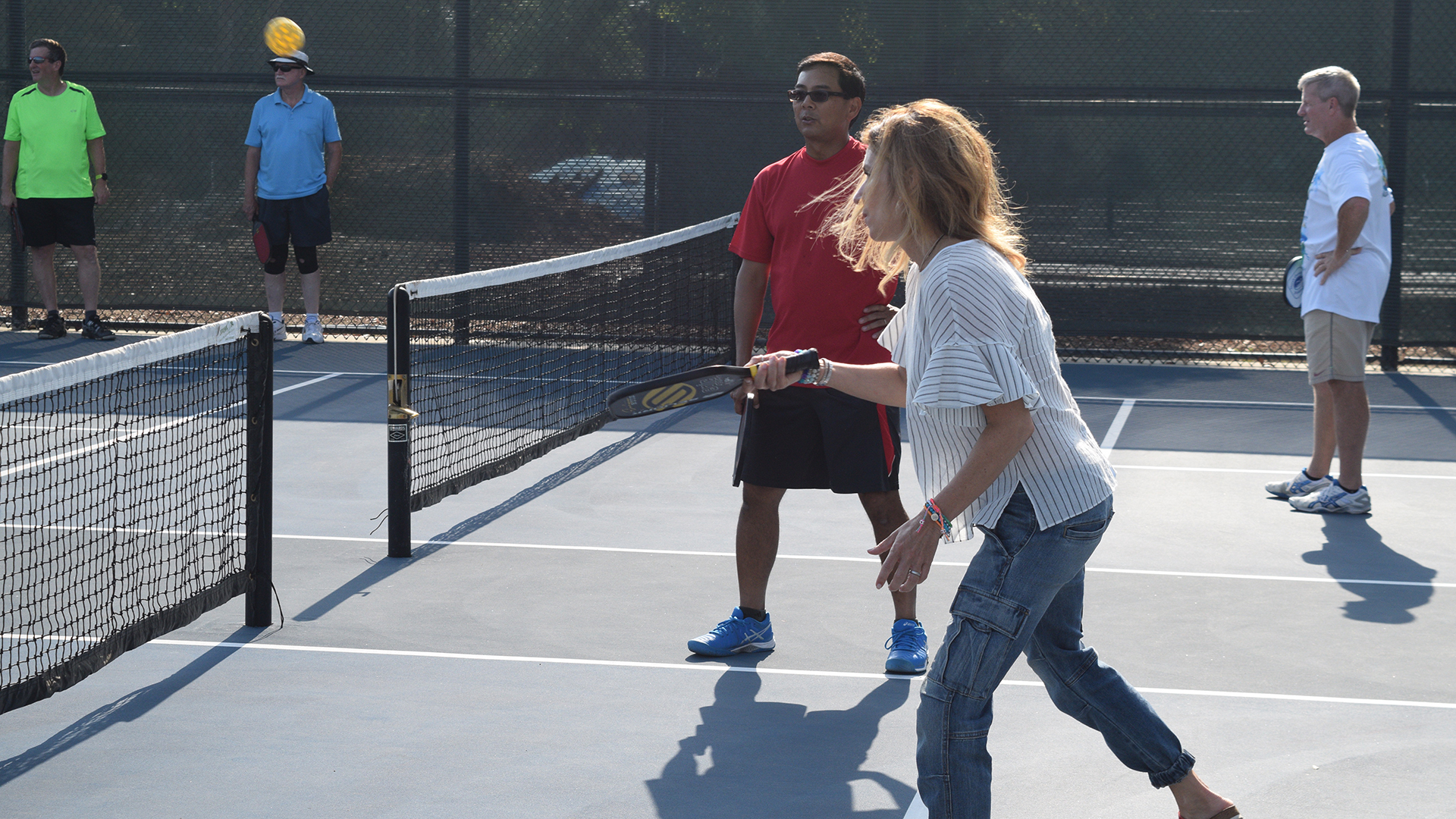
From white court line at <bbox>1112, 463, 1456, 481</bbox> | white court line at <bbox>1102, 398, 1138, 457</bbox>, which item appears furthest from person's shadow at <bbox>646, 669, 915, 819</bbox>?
white court line at <bbox>1102, 398, 1138, 457</bbox>

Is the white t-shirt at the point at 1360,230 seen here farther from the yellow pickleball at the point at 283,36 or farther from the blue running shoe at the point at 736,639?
the yellow pickleball at the point at 283,36

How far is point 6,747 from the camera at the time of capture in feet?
12.4

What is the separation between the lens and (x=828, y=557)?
5.82 metres

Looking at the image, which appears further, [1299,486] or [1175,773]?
[1299,486]

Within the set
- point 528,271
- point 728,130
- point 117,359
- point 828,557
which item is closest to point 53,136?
point 728,130


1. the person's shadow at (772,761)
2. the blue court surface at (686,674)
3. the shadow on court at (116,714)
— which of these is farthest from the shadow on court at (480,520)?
the person's shadow at (772,761)

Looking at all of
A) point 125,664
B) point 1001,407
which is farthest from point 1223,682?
point 125,664

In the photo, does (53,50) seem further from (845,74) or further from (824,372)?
(824,372)

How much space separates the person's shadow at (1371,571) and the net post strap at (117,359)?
12.0 feet

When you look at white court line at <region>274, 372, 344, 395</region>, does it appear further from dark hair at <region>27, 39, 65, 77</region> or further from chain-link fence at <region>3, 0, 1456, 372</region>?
dark hair at <region>27, 39, 65, 77</region>

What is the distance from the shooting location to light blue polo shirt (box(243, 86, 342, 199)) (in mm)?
11109

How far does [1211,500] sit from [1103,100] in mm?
5076

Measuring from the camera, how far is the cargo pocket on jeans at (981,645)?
2832mm

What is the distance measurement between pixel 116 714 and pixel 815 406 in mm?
2108
